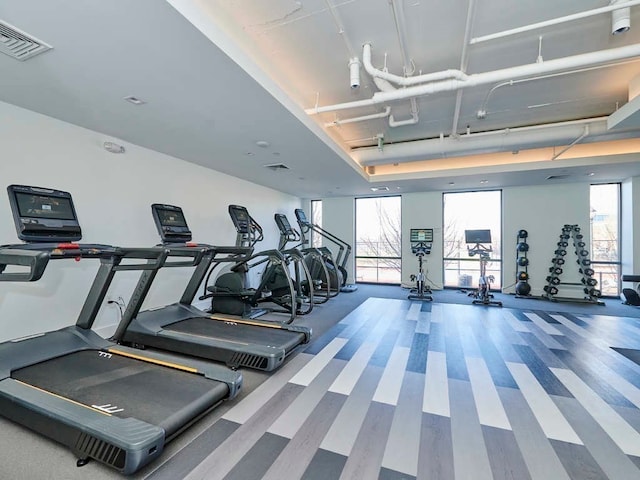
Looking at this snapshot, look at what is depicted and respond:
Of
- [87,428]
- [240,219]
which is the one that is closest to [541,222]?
[240,219]

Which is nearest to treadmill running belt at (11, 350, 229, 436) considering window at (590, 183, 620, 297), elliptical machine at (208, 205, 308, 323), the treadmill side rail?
the treadmill side rail

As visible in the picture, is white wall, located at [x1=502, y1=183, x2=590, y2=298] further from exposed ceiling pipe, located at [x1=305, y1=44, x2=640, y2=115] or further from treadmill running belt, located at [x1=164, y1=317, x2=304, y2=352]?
treadmill running belt, located at [x1=164, y1=317, x2=304, y2=352]

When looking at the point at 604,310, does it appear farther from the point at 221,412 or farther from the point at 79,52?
the point at 79,52

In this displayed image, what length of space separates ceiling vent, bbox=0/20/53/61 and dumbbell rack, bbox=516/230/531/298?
828 cm

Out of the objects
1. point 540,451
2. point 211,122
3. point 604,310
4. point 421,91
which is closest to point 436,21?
point 421,91

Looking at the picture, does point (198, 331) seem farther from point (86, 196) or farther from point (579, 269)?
point (579, 269)

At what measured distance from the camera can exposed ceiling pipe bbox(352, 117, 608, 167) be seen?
414 centimetres

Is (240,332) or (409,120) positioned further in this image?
(409,120)

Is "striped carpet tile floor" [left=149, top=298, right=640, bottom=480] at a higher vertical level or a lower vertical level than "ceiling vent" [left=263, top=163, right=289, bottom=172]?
lower

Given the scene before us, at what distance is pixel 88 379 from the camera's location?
220cm

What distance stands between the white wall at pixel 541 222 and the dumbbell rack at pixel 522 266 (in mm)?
115

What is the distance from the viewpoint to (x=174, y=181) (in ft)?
15.6

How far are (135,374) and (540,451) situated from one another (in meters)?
2.93

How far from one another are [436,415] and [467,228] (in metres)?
6.34
